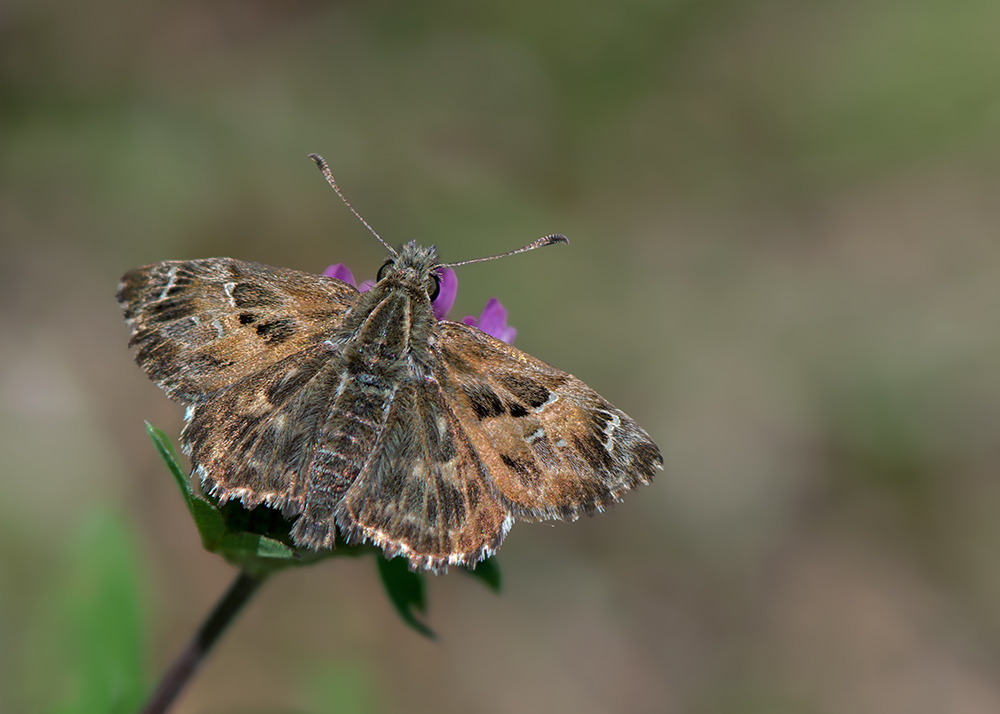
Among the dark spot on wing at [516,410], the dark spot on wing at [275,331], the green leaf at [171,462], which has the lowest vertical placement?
the green leaf at [171,462]

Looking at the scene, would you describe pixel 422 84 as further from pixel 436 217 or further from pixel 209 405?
pixel 209 405

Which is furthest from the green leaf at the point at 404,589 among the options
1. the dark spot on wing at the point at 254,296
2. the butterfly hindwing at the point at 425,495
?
the dark spot on wing at the point at 254,296

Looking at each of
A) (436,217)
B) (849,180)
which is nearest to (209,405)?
(436,217)

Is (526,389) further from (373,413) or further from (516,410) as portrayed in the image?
(373,413)

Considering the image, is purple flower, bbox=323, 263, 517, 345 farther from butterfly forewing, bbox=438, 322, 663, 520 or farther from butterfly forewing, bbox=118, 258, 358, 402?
butterfly forewing, bbox=438, 322, 663, 520

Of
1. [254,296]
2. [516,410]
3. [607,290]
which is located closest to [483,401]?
[516,410]

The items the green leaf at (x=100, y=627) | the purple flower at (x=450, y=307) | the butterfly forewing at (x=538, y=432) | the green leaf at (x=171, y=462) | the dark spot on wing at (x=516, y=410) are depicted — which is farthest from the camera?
the green leaf at (x=100, y=627)

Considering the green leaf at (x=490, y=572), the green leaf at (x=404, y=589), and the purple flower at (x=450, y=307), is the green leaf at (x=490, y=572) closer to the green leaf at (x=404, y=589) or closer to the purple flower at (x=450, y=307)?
the green leaf at (x=404, y=589)
